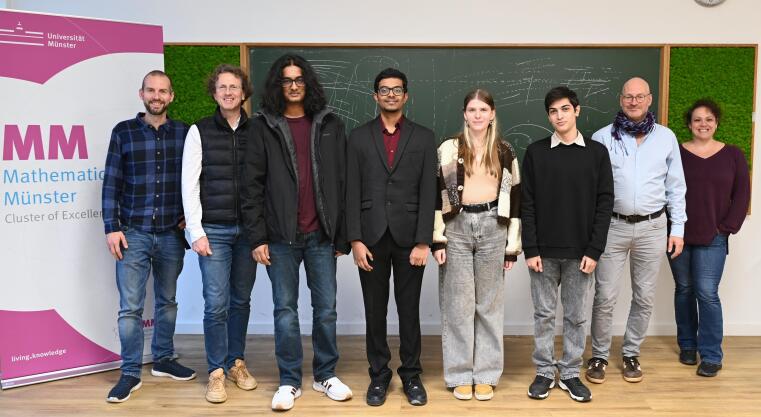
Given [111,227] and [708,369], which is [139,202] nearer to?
[111,227]

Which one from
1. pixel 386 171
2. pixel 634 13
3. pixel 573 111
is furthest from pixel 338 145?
pixel 634 13

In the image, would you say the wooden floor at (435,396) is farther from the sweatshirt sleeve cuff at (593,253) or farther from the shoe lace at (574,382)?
the sweatshirt sleeve cuff at (593,253)

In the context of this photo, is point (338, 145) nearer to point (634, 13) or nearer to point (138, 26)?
point (138, 26)

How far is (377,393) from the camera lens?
307 centimetres

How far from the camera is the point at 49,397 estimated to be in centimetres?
319

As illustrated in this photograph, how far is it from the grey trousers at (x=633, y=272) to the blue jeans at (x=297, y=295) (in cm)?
142

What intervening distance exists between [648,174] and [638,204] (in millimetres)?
162

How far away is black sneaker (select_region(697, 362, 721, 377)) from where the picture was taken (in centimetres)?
345

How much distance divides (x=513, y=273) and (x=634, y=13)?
1880 millimetres

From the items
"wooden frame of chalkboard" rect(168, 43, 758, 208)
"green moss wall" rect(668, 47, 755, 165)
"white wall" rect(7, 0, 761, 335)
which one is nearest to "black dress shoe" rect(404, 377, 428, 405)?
"white wall" rect(7, 0, 761, 335)

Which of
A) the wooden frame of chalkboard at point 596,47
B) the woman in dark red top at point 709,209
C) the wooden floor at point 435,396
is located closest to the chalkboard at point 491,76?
the wooden frame of chalkboard at point 596,47

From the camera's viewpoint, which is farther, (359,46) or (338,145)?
(359,46)

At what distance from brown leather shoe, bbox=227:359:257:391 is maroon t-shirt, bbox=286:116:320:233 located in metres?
0.91

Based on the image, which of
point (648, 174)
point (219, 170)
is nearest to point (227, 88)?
point (219, 170)
